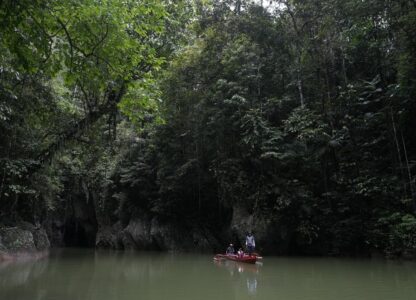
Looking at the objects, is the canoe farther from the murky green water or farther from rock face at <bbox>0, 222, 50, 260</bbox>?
rock face at <bbox>0, 222, 50, 260</bbox>

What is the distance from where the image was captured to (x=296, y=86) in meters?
21.3

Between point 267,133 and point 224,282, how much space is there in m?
9.02

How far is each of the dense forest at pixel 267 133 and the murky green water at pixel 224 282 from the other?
3.47m

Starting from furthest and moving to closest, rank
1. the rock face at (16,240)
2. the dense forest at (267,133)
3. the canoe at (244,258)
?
the rock face at (16,240)
the dense forest at (267,133)
the canoe at (244,258)

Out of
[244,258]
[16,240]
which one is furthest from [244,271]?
[16,240]

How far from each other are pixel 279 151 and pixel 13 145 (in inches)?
434

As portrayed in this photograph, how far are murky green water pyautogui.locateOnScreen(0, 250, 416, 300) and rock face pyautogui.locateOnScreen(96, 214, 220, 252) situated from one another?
8884 millimetres

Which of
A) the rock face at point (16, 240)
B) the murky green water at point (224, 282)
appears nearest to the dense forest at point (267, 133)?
the rock face at point (16, 240)

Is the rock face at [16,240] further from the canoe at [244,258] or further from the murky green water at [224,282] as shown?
the canoe at [244,258]

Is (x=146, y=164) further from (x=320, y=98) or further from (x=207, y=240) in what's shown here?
(x=320, y=98)

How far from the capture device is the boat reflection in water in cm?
1030

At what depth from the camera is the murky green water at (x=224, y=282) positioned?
338 inches

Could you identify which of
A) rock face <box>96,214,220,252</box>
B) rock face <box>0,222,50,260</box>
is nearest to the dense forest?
rock face <box>96,214,220,252</box>

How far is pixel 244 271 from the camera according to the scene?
1315cm
